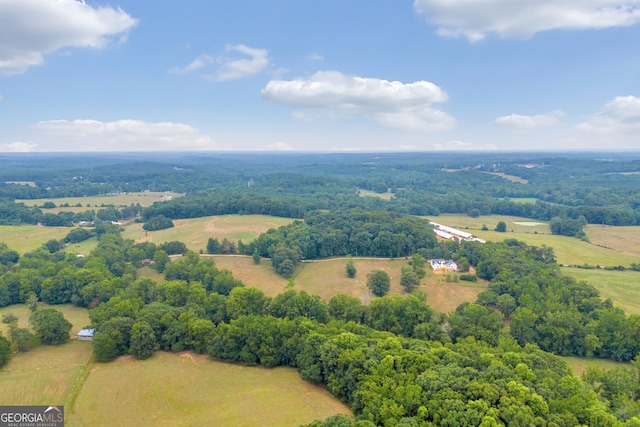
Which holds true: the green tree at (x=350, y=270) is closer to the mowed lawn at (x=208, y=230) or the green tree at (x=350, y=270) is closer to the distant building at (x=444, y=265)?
the distant building at (x=444, y=265)

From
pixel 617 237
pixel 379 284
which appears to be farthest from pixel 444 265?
pixel 617 237

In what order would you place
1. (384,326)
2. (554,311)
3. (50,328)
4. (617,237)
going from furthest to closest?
(617,237), (554,311), (384,326), (50,328)

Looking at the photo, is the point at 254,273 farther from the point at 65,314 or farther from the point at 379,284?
the point at 65,314

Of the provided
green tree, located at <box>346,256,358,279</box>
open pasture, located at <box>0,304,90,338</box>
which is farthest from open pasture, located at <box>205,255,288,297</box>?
open pasture, located at <box>0,304,90,338</box>

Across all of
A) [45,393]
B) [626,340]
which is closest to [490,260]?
[626,340]

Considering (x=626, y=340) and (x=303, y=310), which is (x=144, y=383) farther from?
(x=626, y=340)

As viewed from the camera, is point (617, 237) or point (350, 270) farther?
point (617, 237)

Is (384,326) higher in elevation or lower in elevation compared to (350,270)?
lower
